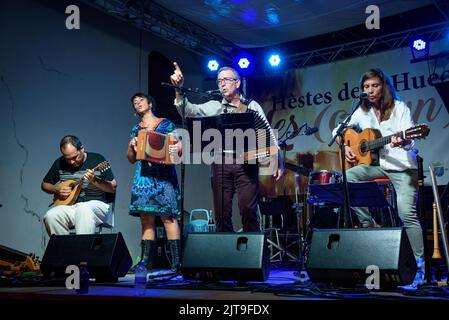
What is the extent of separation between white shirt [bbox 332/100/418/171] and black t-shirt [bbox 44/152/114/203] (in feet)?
8.05

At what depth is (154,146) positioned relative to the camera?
4.71 meters

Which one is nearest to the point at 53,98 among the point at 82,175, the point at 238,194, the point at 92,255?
the point at 82,175

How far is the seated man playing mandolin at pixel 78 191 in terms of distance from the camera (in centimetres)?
494

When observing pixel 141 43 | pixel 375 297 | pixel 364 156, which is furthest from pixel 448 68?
pixel 375 297

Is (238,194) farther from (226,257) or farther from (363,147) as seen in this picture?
(363,147)

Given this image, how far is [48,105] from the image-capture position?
7.34m

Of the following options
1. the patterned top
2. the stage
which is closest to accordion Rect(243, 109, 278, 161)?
the patterned top

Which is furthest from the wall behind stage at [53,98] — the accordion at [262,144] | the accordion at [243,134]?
the accordion at [262,144]

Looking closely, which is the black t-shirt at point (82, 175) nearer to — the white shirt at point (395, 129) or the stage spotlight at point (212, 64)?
the white shirt at point (395, 129)

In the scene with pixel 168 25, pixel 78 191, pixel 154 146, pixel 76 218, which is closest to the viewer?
pixel 154 146

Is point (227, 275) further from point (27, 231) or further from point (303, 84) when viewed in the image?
point (303, 84)

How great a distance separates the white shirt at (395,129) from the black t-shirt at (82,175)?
8.05 ft

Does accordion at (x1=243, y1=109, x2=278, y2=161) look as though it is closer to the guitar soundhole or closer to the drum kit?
the guitar soundhole

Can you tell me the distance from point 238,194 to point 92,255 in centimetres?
136
